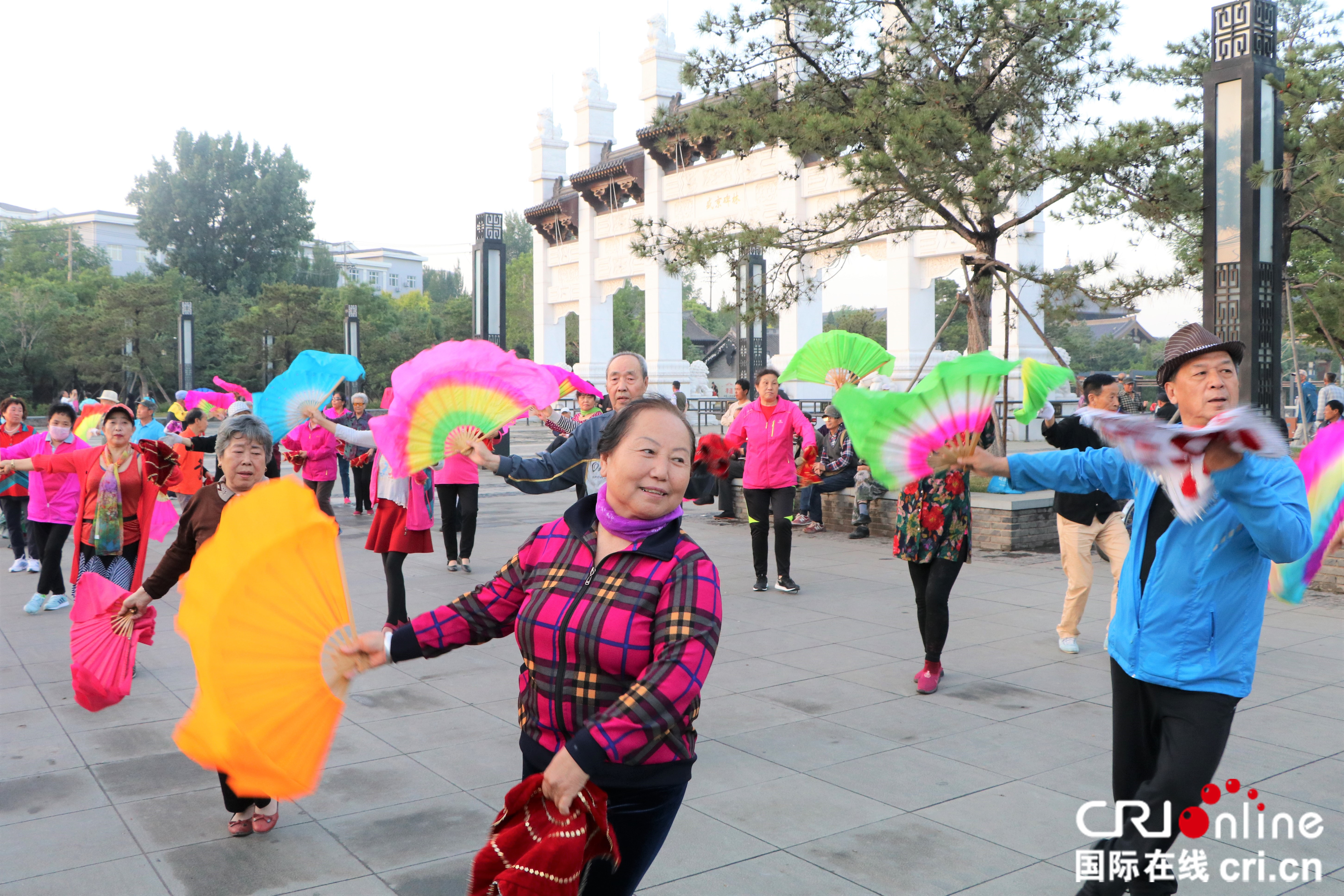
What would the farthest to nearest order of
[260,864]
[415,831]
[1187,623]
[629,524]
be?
[415,831] → [260,864] → [1187,623] → [629,524]

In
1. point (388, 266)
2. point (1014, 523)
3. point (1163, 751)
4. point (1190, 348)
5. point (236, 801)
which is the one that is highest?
point (388, 266)

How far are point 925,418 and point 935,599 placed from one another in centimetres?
284

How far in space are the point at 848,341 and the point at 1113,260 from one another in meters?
5.22

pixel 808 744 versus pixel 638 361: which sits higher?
pixel 638 361

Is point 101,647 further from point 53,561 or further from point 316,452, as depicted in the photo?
point 316,452

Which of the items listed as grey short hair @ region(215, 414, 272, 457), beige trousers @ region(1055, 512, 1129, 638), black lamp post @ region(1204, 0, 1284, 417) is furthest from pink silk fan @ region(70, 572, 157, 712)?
black lamp post @ region(1204, 0, 1284, 417)

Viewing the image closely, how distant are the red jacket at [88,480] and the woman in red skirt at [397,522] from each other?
1.16 m

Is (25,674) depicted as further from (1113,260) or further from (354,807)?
(1113,260)

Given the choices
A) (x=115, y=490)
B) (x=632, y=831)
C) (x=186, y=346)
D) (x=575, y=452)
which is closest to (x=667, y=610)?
(x=632, y=831)

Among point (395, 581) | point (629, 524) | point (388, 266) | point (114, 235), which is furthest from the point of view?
point (388, 266)

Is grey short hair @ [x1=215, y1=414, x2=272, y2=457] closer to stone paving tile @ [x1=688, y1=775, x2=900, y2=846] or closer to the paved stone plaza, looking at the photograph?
the paved stone plaza

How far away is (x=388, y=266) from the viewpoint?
126875 millimetres

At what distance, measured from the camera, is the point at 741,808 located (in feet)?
13.5
